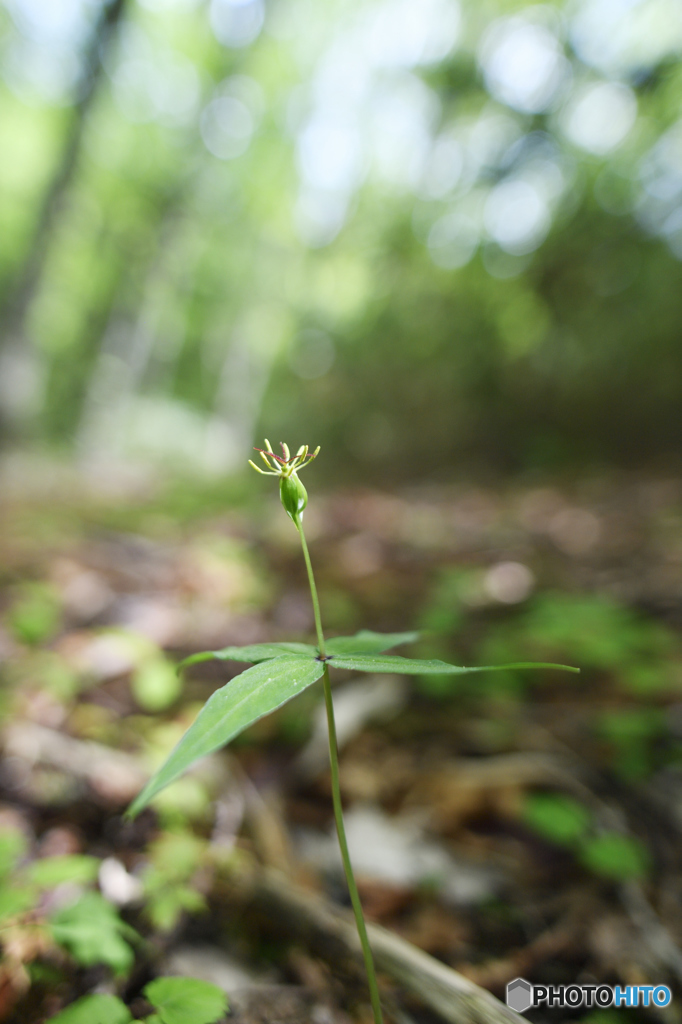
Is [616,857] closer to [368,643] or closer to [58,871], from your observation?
[368,643]

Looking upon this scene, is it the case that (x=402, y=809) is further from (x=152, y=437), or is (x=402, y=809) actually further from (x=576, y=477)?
(x=152, y=437)

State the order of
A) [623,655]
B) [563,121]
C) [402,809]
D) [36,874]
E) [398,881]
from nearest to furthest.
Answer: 1. [36,874]
2. [398,881]
3. [402,809]
4. [623,655]
5. [563,121]

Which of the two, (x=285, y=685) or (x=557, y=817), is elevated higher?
(x=285, y=685)

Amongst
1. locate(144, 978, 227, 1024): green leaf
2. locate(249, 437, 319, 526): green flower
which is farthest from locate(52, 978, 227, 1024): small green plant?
locate(249, 437, 319, 526): green flower

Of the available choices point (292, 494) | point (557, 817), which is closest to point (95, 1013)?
point (292, 494)

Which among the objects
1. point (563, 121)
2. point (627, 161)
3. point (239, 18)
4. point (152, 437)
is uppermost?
point (239, 18)

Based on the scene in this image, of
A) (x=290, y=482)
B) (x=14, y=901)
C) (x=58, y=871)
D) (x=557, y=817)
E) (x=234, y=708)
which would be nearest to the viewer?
(x=234, y=708)

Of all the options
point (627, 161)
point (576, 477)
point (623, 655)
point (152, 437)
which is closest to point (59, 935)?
point (623, 655)
